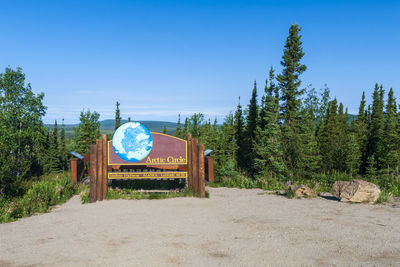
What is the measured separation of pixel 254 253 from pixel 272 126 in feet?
73.0

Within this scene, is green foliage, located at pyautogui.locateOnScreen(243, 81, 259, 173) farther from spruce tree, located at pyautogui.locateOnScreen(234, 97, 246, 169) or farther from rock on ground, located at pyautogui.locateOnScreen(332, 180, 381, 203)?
rock on ground, located at pyautogui.locateOnScreen(332, 180, 381, 203)

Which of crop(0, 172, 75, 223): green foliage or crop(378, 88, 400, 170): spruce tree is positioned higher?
crop(378, 88, 400, 170): spruce tree

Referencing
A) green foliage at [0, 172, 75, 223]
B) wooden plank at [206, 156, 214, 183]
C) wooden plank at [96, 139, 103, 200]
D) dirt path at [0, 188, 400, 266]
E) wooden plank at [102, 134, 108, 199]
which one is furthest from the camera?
wooden plank at [206, 156, 214, 183]

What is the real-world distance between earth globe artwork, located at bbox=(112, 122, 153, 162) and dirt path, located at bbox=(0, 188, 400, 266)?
7.99 feet

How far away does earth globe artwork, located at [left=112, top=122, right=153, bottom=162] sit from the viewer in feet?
48.3

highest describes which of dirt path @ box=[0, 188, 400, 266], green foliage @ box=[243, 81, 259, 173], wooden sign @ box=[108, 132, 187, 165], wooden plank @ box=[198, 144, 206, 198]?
green foliage @ box=[243, 81, 259, 173]

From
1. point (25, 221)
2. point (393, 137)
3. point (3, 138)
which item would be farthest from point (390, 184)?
point (3, 138)

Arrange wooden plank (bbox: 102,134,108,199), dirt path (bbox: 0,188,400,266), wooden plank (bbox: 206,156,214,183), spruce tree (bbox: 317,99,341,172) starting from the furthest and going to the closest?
spruce tree (bbox: 317,99,341,172) → wooden plank (bbox: 206,156,214,183) → wooden plank (bbox: 102,134,108,199) → dirt path (bbox: 0,188,400,266)

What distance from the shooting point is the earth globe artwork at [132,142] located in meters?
14.7

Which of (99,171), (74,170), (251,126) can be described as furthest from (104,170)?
(251,126)

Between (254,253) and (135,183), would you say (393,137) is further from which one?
(254,253)

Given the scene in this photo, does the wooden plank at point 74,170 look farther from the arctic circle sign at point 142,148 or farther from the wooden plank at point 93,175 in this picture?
the arctic circle sign at point 142,148

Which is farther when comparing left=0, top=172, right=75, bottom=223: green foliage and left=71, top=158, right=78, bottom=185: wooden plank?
left=71, top=158, right=78, bottom=185: wooden plank

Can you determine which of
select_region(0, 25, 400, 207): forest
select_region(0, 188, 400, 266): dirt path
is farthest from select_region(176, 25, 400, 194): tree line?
select_region(0, 188, 400, 266): dirt path
